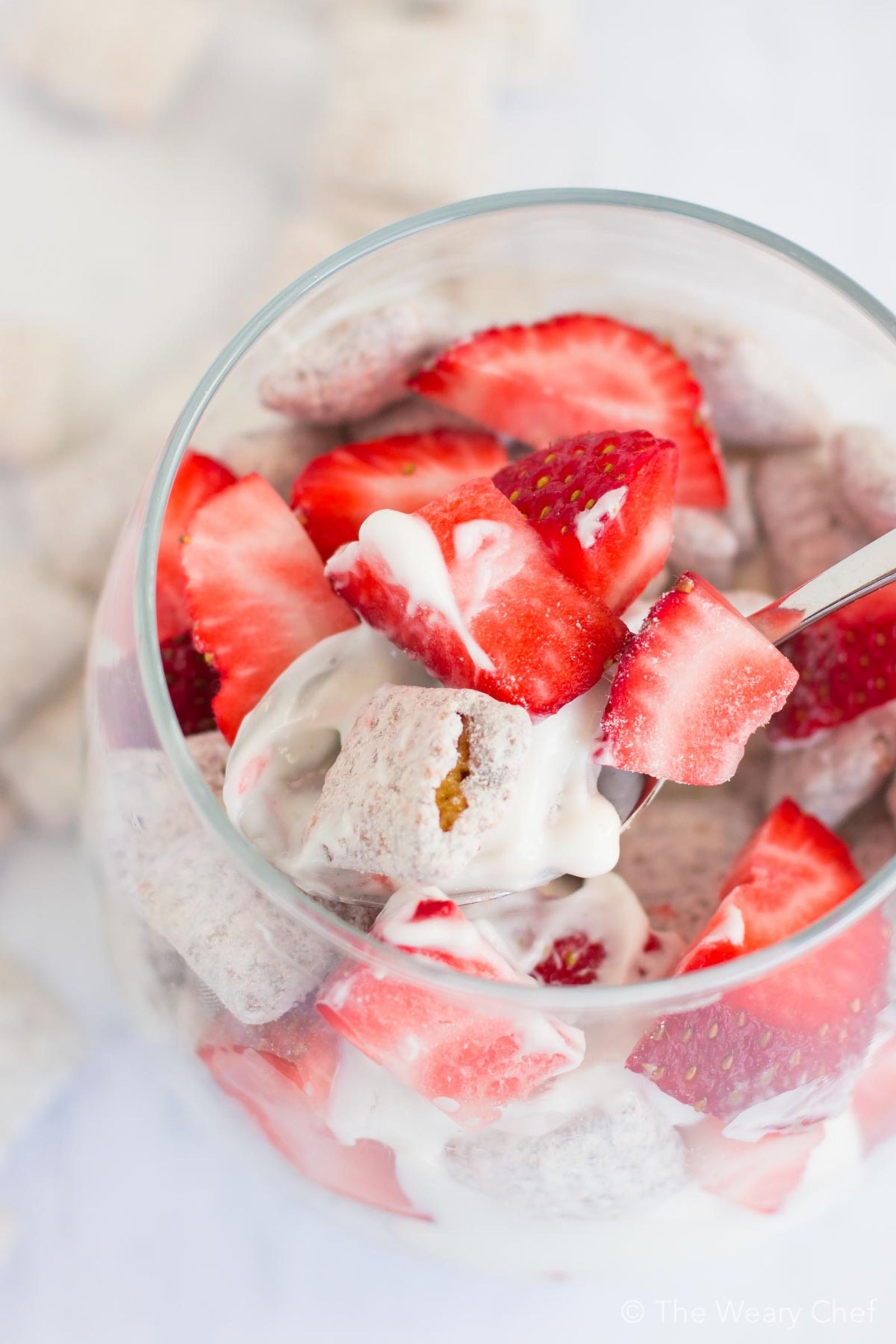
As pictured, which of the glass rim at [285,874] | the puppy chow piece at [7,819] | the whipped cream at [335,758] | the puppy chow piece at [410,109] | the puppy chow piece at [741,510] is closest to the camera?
the glass rim at [285,874]

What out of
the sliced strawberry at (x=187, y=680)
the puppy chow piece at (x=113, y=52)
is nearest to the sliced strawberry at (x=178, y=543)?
the sliced strawberry at (x=187, y=680)

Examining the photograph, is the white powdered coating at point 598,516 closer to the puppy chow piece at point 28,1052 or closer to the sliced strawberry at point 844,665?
the sliced strawberry at point 844,665

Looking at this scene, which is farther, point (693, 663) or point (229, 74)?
point (229, 74)

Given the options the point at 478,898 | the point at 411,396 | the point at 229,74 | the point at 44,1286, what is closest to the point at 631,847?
the point at 478,898

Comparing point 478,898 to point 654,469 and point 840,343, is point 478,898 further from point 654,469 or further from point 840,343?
point 840,343

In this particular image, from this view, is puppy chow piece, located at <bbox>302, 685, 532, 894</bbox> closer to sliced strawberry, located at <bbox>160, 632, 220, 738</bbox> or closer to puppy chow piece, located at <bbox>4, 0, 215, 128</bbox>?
sliced strawberry, located at <bbox>160, 632, 220, 738</bbox>

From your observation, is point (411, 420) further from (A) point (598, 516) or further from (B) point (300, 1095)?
(B) point (300, 1095)

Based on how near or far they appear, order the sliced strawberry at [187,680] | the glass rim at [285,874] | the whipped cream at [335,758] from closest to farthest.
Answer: the glass rim at [285,874]
the whipped cream at [335,758]
the sliced strawberry at [187,680]
